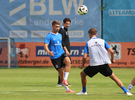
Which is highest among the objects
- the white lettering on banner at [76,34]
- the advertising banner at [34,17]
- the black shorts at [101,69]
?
the advertising banner at [34,17]

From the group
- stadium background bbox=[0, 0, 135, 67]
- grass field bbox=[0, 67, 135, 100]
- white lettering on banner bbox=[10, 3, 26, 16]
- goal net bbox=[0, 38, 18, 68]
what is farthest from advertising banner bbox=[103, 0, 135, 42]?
grass field bbox=[0, 67, 135, 100]

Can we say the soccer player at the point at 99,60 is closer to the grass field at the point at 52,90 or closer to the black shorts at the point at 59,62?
the grass field at the point at 52,90

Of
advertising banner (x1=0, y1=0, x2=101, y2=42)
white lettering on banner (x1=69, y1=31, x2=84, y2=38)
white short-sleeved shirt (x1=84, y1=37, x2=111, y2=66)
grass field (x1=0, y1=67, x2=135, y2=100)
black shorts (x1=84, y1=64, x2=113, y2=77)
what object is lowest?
grass field (x1=0, y1=67, x2=135, y2=100)

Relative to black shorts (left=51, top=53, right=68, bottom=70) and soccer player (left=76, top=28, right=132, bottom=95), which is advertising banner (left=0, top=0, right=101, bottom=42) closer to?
black shorts (left=51, top=53, right=68, bottom=70)

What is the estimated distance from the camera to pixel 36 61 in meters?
22.5

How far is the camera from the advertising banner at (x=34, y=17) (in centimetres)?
2272

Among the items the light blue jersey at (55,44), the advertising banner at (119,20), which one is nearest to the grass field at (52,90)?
the light blue jersey at (55,44)

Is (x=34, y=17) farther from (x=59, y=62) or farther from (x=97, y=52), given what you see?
(x=97, y=52)

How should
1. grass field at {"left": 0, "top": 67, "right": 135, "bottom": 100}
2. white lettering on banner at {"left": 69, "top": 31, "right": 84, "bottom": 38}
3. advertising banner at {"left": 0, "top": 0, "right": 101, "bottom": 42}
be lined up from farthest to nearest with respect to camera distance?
advertising banner at {"left": 0, "top": 0, "right": 101, "bottom": 42} < white lettering on banner at {"left": 69, "top": 31, "right": 84, "bottom": 38} < grass field at {"left": 0, "top": 67, "right": 135, "bottom": 100}

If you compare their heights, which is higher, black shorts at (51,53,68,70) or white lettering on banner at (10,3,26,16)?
white lettering on banner at (10,3,26,16)

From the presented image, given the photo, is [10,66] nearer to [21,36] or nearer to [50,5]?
[21,36]

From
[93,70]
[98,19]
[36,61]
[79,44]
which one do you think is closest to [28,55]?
[36,61]

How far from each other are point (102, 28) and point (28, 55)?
526 centimetres

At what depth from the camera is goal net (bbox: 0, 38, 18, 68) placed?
22.1m
